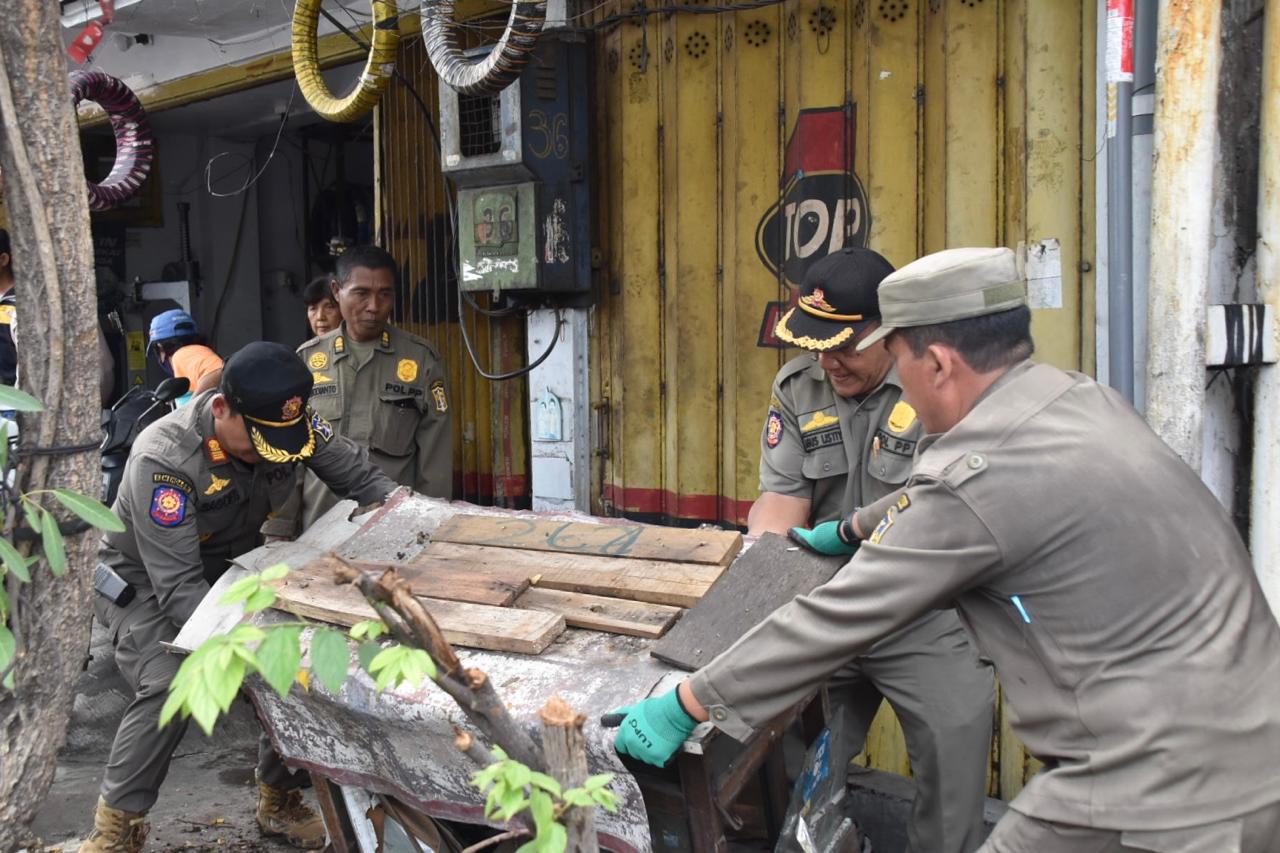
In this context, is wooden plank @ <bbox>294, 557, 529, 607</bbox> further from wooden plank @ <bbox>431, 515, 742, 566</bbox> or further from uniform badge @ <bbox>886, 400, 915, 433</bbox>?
uniform badge @ <bbox>886, 400, 915, 433</bbox>

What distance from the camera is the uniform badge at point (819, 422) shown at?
10.3 ft

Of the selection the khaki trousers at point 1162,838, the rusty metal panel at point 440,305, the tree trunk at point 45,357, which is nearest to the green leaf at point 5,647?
the tree trunk at point 45,357

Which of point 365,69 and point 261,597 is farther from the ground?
point 365,69

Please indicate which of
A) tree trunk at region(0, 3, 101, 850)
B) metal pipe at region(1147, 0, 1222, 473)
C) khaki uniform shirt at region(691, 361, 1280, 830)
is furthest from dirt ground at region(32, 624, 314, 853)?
metal pipe at region(1147, 0, 1222, 473)

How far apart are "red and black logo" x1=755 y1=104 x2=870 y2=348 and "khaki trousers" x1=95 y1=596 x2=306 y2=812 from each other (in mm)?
2282

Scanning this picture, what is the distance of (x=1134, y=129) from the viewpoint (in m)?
2.77

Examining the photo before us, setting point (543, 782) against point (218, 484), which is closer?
point (543, 782)

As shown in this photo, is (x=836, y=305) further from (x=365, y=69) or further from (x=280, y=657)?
(x=365, y=69)

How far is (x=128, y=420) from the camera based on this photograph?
14.6 feet

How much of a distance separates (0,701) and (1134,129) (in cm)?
292

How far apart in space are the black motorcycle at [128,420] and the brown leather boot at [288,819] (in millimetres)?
1453

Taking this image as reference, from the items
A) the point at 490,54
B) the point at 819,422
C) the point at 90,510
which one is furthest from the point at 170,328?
the point at 90,510

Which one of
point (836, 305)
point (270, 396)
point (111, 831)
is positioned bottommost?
point (111, 831)

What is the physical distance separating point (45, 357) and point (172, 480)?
1249 mm
